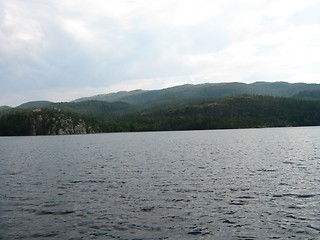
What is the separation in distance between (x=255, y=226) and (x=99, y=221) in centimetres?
1274

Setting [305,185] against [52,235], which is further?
[305,185]

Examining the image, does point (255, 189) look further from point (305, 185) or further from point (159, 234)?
point (159, 234)

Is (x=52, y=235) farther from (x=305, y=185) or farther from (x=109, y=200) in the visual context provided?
(x=305, y=185)

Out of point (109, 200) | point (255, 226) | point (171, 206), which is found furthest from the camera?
point (109, 200)

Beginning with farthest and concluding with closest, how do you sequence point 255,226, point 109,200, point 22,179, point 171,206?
point 22,179, point 109,200, point 171,206, point 255,226

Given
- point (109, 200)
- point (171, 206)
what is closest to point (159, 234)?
point (171, 206)

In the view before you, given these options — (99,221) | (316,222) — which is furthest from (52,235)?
(316,222)

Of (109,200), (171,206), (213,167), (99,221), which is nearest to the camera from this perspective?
(99,221)

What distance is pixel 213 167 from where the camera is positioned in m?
55.1

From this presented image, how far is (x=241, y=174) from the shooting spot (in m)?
47.0

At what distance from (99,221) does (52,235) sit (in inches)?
167

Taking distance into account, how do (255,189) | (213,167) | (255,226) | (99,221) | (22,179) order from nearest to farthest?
(255,226) → (99,221) → (255,189) → (22,179) → (213,167)

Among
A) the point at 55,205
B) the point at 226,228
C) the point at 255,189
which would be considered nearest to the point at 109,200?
the point at 55,205

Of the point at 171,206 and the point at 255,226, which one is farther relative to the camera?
the point at 171,206
